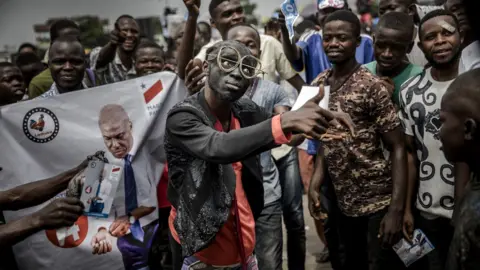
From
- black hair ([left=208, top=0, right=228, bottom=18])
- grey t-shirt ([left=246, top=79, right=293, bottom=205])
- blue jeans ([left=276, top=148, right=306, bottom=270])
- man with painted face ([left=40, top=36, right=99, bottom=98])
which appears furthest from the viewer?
black hair ([left=208, top=0, right=228, bottom=18])

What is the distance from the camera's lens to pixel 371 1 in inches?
520

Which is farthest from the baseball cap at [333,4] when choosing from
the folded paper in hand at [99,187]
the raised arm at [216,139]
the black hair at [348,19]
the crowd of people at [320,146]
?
the raised arm at [216,139]

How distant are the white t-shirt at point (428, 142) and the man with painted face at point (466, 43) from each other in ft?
0.59

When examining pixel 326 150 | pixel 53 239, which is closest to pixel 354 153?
pixel 326 150

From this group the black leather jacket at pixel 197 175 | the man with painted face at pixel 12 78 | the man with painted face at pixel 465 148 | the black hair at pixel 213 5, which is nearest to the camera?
the man with painted face at pixel 465 148

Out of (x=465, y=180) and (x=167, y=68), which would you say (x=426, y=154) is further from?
(x=167, y=68)

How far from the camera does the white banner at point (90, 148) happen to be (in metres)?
4.00

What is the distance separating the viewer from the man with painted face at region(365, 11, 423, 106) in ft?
13.6

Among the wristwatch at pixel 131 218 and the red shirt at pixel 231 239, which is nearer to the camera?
the red shirt at pixel 231 239

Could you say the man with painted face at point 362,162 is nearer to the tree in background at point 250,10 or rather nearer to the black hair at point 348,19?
the black hair at point 348,19

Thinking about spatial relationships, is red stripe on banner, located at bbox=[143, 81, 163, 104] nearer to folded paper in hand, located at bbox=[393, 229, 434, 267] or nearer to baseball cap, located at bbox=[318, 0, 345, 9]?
folded paper in hand, located at bbox=[393, 229, 434, 267]

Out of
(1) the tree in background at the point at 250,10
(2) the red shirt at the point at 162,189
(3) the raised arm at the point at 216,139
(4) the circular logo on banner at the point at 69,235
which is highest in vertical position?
(1) the tree in background at the point at 250,10

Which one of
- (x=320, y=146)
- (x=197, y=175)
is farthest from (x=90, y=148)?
(x=320, y=146)

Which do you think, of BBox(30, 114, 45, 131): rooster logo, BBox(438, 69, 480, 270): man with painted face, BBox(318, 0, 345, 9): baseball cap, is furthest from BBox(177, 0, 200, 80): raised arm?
BBox(318, 0, 345, 9): baseball cap
